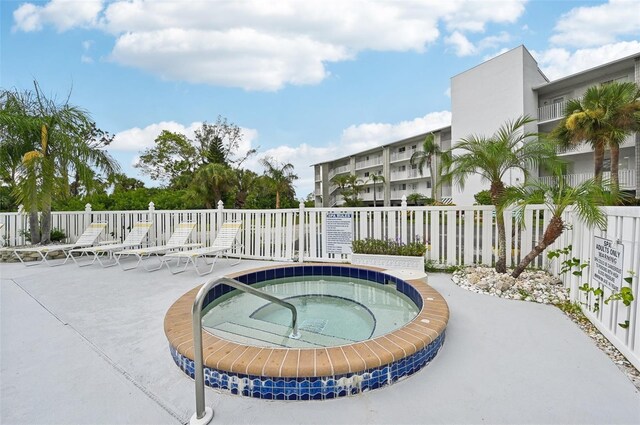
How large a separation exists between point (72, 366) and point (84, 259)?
6.67 metres

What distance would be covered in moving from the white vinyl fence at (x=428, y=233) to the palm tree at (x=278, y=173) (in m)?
18.2

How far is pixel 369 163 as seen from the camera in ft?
115

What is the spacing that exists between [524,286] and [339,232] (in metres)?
3.50

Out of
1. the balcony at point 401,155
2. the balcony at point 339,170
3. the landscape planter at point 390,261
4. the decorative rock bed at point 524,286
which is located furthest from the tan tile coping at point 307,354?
the balcony at point 339,170

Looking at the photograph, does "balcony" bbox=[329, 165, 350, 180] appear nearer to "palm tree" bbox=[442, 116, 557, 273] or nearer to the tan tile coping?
"palm tree" bbox=[442, 116, 557, 273]

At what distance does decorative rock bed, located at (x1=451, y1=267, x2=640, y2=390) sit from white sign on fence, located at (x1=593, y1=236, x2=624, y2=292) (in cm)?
54

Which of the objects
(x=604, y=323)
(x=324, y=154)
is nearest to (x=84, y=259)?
(x=604, y=323)

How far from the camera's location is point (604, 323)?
113 inches

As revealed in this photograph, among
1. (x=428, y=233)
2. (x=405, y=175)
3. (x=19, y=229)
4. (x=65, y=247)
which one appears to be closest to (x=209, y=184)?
(x=19, y=229)

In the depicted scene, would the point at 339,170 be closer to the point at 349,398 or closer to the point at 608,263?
the point at 608,263

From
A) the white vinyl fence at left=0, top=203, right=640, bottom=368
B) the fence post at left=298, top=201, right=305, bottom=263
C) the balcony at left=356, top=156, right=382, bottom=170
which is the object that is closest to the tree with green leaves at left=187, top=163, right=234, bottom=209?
the white vinyl fence at left=0, top=203, right=640, bottom=368

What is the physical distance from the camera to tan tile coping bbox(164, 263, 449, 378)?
2025 millimetres

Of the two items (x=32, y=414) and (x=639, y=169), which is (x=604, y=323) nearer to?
(x=32, y=414)

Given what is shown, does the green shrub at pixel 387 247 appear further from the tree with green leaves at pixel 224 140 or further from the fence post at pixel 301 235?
the tree with green leaves at pixel 224 140
